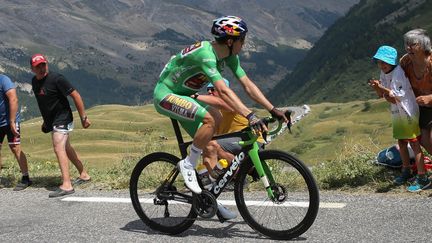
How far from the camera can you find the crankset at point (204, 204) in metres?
6.33

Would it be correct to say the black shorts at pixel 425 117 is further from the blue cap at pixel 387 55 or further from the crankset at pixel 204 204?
the crankset at pixel 204 204

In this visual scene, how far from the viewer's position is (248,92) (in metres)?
6.38

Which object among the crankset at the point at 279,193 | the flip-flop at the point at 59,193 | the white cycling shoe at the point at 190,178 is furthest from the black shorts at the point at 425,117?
the flip-flop at the point at 59,193

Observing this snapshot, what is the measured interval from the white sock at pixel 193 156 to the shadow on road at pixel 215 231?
2.77ft

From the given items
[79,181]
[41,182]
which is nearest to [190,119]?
[79,181]

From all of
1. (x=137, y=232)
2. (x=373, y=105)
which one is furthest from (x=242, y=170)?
(x=373, y=105)

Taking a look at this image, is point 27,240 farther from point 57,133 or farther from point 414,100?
point 414,100

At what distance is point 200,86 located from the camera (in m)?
6.56

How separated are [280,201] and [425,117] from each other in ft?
9.29

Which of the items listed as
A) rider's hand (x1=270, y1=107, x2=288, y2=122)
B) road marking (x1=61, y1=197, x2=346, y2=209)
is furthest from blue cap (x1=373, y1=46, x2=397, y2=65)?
rider's hand (x1=270, y1=107, x2=288, y2=122)

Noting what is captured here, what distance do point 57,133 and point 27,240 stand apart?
11.1 feet

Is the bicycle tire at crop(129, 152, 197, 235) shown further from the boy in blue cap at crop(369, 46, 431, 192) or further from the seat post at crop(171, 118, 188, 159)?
the boy in blue cap at crop(369, 46, 431, 192)

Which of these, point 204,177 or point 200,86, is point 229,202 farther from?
point 200,86

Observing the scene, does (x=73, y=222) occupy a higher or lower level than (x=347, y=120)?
higher
